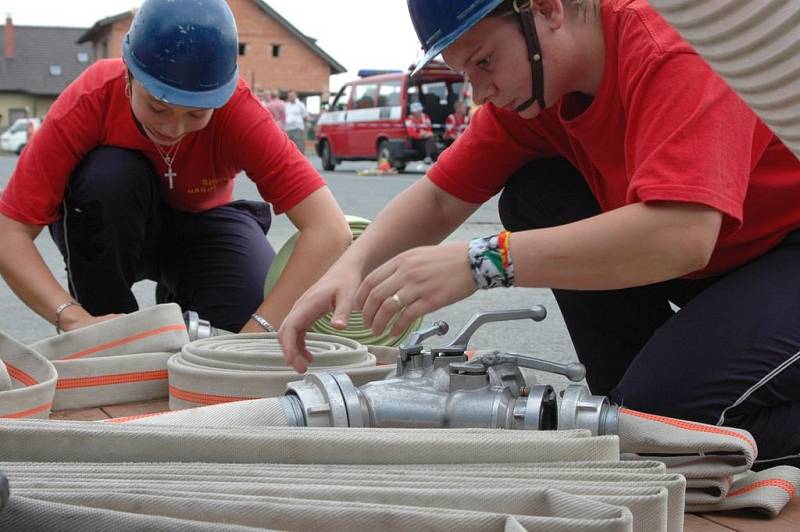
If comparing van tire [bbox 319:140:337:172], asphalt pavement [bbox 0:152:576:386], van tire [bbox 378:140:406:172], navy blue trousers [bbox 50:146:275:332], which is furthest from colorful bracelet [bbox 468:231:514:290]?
van tire [bbox 319:140:337:172]

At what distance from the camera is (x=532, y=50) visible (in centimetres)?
194

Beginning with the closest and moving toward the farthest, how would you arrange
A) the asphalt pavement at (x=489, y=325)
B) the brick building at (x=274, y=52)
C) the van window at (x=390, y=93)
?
the asphalt pavement at (x=489, y=325), the van window at (x=390, y=93), the brick building at (x=274, y=52)

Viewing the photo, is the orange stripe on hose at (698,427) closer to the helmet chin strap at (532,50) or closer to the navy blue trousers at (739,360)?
the navy blue trousers at (739,360)

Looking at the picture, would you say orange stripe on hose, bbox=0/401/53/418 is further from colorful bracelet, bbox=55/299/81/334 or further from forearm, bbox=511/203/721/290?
forearm, bbox=511/203/721/290

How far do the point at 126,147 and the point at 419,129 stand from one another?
59.5 ft

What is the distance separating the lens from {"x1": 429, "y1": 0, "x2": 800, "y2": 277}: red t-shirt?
70.2 inches

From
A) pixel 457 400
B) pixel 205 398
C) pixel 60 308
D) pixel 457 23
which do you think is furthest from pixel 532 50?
pixel 60 308

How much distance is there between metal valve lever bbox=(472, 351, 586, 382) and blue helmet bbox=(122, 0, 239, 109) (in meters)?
1.41

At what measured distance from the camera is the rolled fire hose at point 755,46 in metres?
1.17

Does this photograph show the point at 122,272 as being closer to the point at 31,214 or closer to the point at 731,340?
the point at 31,214

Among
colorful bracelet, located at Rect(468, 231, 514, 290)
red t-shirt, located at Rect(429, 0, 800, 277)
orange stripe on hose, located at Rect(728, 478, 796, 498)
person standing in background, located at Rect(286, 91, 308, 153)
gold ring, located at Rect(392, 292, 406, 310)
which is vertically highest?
red t-shirt, located at Rect(429, 0, 800, 277)

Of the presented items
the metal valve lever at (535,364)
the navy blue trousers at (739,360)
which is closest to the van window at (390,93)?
the navy blue trousers at (739,360)

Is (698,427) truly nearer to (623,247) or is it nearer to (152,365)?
(623,247)

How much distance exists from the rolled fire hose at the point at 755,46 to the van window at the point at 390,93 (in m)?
20.6
